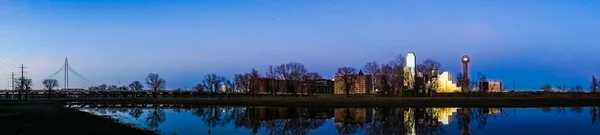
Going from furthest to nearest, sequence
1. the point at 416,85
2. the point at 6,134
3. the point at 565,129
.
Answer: the point at 416,85, the point at 565,129, the point at 6,134

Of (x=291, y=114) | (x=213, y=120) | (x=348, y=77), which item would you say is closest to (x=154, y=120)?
(x=213, y=120)

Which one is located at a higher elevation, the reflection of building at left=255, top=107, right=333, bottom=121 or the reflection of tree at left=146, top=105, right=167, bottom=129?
the reflection of tree at left=146, top=105, right=167, bottom=129

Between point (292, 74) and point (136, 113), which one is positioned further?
point (292, 74)

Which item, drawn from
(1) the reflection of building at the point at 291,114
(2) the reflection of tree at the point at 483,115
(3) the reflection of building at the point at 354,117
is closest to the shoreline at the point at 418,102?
(2) the reflection of tree at the point at 483,115

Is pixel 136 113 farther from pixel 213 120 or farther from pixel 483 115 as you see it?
pixel 483 115

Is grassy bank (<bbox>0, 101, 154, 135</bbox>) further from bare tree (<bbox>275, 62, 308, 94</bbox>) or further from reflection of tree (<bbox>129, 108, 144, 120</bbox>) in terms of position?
bare tree (<bbox>275, 62, 308, 94</bbox>)

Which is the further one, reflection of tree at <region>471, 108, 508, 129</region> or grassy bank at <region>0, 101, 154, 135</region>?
reflection of tree at <region>471, 108, 508, 129</region>

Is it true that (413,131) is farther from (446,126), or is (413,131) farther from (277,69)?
A: (277,69)

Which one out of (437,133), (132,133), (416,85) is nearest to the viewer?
(132,133)

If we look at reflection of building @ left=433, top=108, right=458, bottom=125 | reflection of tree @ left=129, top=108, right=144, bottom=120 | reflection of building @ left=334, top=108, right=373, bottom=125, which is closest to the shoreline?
reflection of building @ left=433, top=108, right=458, bottom=125

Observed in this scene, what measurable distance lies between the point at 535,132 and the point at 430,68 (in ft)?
417

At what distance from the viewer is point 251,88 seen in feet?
591

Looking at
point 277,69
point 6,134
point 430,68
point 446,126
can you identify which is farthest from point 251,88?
point 6,134

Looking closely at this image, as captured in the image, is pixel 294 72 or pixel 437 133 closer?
pixel 437 133
